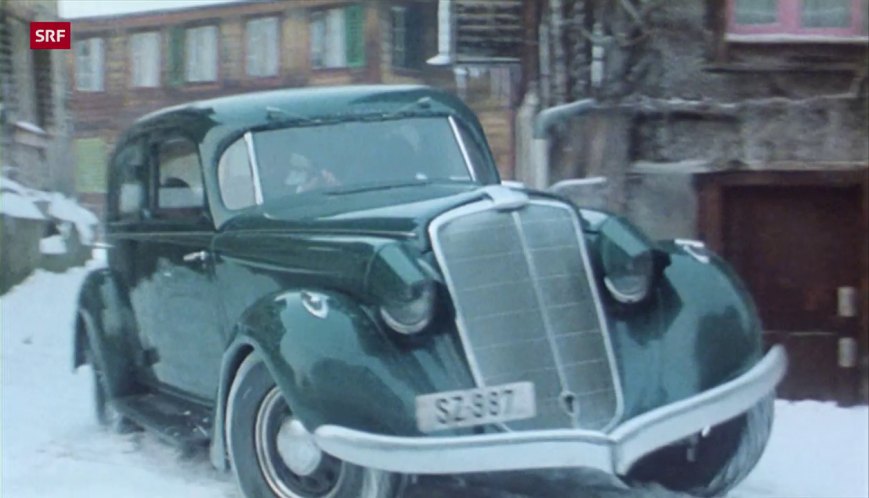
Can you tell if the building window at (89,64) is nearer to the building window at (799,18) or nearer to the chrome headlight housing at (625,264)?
the chrome headlight housing at (625,264)

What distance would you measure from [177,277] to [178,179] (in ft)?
0.89

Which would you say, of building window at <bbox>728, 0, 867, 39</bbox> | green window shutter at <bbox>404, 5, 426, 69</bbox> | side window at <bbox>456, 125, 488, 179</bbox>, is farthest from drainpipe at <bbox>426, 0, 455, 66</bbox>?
building window at <bbox>728, 0, 867, 39</bbox>

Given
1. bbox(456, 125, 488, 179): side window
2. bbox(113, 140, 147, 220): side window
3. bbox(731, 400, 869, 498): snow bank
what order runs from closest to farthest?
bbox(731, 400, 869, 498): snow bank, bbox(456, 125, 488, 179): side window, bbox(113, 140, 147, 220): side window

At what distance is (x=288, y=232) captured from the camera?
2.86 metres

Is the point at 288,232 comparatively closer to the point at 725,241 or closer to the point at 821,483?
the point at 821,483

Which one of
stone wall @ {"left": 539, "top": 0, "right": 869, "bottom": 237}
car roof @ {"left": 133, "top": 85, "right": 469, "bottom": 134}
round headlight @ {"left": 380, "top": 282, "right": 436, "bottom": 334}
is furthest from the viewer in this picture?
stone wall @ {"left": 539, "top": 0, "right": 869, "bottom": 237}

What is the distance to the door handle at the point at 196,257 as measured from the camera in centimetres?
312

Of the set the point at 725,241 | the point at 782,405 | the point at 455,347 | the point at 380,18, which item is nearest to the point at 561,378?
the point at 455,347

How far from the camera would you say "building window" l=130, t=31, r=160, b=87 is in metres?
3.15

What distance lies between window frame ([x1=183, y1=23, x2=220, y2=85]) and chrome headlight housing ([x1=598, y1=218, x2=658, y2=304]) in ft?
3.46

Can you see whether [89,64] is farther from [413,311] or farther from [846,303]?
[846,303]

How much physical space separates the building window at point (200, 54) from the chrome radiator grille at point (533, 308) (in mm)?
856

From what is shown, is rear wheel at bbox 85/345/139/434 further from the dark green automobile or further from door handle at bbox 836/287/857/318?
door handle at bbox 836/287/857/318

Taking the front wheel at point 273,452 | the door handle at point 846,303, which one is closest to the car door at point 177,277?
the front wheel at point 273,452
